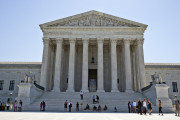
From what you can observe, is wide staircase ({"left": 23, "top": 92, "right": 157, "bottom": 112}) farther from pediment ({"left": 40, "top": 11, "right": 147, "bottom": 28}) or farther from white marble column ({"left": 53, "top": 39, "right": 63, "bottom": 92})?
pediment ({"left": 40, "top": 11, "right": 147, "bottom": 28})

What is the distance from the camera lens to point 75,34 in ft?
115

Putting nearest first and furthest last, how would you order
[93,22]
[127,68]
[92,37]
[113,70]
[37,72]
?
[113,70] < [127,68] < [92,37] < [93,22] < [37,72]

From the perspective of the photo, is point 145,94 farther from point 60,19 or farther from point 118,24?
point 60,19

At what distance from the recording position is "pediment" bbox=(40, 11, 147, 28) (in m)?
35.2

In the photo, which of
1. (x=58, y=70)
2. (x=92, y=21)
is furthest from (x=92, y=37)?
(x=58, y=70)

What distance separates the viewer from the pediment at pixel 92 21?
3516 cm

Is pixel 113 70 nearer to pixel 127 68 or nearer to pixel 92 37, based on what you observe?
pixel 127 68

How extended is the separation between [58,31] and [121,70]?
51.9 ft

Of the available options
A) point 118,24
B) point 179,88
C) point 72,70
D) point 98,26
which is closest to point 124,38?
point 118,24

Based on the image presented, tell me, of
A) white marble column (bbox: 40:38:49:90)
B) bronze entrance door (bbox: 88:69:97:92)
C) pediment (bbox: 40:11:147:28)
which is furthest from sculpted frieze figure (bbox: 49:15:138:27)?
bronze entrance door (bbox: 88:69:97:92)

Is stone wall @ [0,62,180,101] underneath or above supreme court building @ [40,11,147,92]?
underneath

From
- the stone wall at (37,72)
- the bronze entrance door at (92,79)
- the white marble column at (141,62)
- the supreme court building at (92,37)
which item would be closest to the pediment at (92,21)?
the supreme court building at (92,37)

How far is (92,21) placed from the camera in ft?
117

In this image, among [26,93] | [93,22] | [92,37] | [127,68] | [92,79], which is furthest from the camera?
[92,79]
